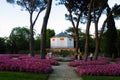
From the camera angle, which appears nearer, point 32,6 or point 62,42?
point 32,6

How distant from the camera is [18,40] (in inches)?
3113

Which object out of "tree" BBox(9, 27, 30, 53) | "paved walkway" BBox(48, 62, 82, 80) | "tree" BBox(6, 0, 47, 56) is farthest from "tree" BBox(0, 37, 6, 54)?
"paved walkway" BBox(48, 62, 82, 80)

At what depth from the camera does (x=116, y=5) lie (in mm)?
40094

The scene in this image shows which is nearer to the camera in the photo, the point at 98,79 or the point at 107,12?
the point at 98,79

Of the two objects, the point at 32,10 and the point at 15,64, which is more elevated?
the point at 32,10

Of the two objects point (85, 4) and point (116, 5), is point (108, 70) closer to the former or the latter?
point (116, 5)

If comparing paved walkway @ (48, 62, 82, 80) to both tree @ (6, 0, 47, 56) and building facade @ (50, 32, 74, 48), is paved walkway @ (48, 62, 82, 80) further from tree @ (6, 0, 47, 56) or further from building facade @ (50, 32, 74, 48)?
building facade @ (50, 32, 74, 48)

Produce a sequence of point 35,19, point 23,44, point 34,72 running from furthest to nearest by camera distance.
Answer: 1. point 23,44
2. point 35,19
3. point 34,72

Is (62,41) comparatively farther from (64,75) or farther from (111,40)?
(64,75)

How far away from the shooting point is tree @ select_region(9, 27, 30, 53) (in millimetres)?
74912

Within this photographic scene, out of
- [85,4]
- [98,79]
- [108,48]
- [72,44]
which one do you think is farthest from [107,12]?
[72,44]

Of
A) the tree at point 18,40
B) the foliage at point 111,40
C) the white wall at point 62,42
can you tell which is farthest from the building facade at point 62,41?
the foliage at point 111,40

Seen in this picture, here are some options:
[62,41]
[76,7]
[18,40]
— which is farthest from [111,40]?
[62,41]

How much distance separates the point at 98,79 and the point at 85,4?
1058 inches
